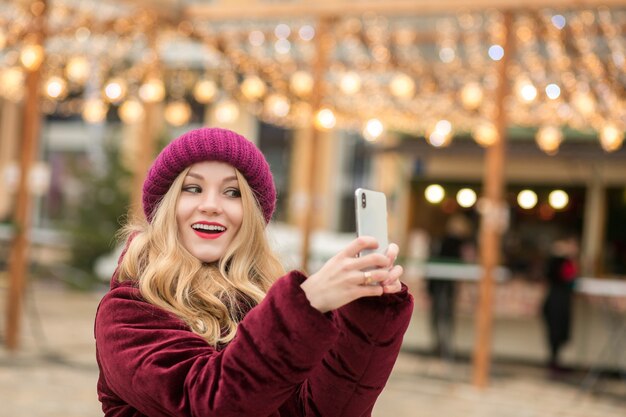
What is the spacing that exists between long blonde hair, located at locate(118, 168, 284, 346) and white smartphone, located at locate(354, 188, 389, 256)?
1.00ft

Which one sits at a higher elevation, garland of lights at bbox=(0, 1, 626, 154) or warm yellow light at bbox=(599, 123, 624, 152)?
garland of lights at bbox=(0, 1, 626, 154)

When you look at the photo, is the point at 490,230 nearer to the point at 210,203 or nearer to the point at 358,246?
the point at 210,203

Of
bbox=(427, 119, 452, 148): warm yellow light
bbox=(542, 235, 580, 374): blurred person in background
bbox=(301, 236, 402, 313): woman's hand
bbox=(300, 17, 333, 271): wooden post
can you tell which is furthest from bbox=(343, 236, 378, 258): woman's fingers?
bbox=(427, 119, 452, 148): warm yellow light

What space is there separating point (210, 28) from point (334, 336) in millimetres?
8811

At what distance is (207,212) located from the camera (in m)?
1.71

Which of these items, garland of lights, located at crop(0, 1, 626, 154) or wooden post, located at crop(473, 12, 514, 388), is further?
garland of lights, located at crop(0, 1, 626, 154)

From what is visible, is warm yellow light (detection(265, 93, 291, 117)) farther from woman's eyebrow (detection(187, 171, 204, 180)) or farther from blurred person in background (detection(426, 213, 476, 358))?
woman's eyebrow (detection(187, 171, 204, 180))

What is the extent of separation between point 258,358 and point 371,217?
27cm

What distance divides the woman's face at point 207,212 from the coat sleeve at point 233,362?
209mm

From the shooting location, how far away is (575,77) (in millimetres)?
10703

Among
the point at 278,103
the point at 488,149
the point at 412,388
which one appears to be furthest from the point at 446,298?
the point at 278,103

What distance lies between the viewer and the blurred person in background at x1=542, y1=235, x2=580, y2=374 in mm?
9242

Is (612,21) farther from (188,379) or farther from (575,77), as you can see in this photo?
(188,379)

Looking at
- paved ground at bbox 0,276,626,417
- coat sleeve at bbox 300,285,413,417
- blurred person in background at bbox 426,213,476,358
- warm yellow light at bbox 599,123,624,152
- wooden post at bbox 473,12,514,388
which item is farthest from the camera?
warm yellow light at bbox 599,123,624,152
